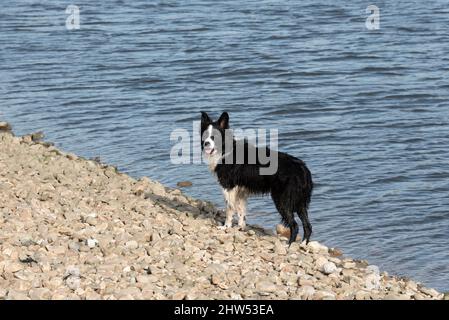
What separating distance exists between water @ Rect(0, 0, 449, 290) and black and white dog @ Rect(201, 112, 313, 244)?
1.30 m

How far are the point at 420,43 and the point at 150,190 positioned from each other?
43.6 feet

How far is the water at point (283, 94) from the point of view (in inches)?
490

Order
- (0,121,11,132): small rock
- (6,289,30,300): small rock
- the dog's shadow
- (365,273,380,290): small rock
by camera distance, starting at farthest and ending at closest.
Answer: (0,121,11,132): small rock, the dog's shadow, (365,273,380,290): small rock, (6,289,30,300): small rock

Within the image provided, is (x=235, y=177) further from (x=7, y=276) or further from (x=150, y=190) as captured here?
(x=7, y=276)

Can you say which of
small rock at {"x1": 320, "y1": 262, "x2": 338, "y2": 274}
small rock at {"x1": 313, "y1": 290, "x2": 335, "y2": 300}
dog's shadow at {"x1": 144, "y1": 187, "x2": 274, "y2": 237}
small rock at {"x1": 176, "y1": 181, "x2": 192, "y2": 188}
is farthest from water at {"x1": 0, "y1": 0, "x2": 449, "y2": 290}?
small rock at {"x1": 313, "y1": 290, "x2": 335, "y2": 300}

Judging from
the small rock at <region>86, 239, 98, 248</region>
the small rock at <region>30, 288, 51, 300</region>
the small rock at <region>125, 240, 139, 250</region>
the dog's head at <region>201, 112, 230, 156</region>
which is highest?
the dog's head at <region>201, 112, 230, 156</region>

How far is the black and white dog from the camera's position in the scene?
9.97 meters

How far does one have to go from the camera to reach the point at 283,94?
1927 centimetres

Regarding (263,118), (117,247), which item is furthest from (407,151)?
(117,247)

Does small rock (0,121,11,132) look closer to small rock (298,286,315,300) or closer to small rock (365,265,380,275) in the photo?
small rock (365,265,380,275)

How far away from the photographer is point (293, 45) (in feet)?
79.0

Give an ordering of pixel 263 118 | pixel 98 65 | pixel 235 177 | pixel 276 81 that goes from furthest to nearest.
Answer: pixel 98 65 < pixel 276 81 < pixel 263 118 < pixel 235 177

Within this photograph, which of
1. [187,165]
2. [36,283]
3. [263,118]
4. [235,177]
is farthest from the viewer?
[263,118]

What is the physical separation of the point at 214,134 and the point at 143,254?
7.19 feet
